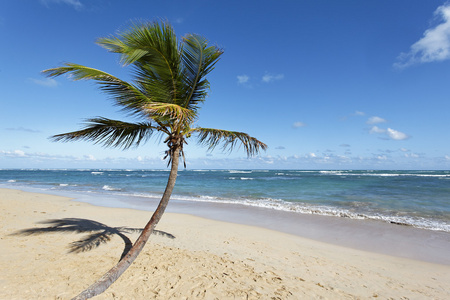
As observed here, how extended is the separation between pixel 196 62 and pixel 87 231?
233 inches

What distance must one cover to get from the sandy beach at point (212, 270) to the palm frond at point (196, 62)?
11.5 feet

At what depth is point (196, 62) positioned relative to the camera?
4789 millimetres

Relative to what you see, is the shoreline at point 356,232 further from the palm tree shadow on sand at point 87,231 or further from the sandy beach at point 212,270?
the palm tree shadow on sand at point 87,231

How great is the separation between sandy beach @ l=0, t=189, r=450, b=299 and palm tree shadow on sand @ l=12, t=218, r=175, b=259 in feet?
0.37

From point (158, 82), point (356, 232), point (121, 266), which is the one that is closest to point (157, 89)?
point (158, 82)

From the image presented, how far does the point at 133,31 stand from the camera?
13.5 feet

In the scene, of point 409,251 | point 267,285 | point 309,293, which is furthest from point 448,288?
point 267,285

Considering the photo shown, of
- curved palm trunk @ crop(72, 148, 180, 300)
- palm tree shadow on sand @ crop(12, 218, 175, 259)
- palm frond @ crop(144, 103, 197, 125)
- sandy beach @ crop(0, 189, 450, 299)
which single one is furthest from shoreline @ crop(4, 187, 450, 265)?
palm frond @ crop(144, 103, 197, 125)

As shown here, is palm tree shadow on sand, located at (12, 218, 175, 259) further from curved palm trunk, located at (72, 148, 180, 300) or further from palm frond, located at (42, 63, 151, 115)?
palm frond, located at (42, 63, 151, 115)

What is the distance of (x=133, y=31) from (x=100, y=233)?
5.53 metres

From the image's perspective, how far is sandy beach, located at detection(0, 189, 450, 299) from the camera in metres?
3.74

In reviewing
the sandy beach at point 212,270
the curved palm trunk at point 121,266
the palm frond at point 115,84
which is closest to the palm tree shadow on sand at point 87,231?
the sandy beach at point 212,270

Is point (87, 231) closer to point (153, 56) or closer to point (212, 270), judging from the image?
point (212, 270)

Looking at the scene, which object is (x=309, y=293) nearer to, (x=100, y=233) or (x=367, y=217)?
(x=100, y=233)
